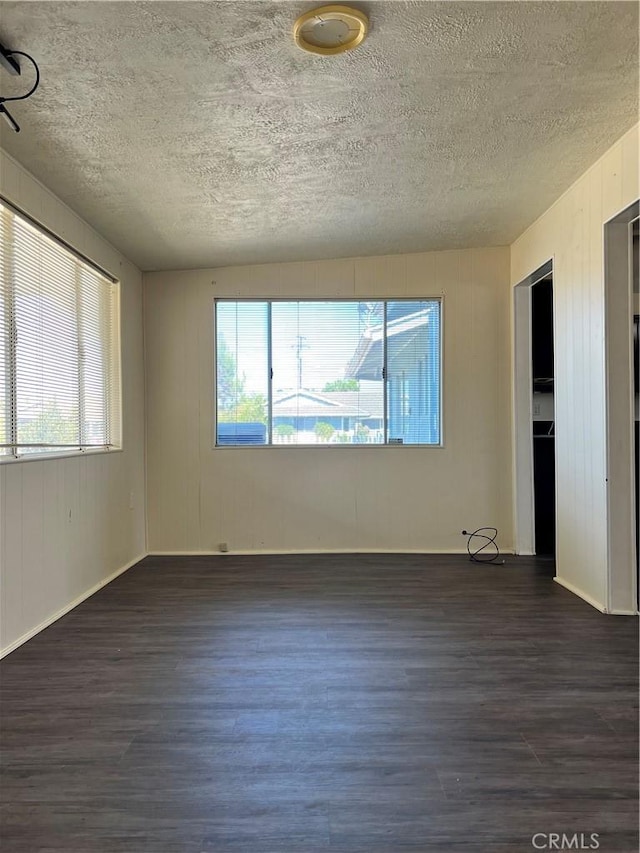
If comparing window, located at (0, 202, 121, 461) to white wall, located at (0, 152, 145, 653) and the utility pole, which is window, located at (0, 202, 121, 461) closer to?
white wall, located at (0, 152, 145, 653)

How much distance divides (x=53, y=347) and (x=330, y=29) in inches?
96.3

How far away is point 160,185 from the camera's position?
3295mm

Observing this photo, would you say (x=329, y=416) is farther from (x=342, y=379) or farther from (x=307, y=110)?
(x=307, y=110)

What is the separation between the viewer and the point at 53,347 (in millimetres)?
3369

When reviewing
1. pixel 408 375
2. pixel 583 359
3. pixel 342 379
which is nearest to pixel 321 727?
pixel 583 359

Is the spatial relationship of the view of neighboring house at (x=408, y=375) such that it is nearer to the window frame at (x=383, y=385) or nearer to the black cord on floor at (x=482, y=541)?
the window frame at (x=383, y=385)

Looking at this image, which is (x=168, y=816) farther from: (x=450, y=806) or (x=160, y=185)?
(x=160, y=185)

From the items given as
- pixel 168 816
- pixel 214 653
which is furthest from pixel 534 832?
pixel 214 653

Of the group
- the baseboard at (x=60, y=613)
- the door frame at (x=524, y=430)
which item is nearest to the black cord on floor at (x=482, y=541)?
the door frame at (x=524, y=430)

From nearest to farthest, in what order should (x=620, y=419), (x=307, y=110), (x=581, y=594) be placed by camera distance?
(x=307, y=110) < (x=620, y=419) < (x=581, y=594)

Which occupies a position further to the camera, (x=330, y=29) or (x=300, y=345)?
(x=300, y=345)

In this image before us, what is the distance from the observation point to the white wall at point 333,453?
16.3ft

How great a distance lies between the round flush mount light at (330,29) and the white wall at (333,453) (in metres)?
2.89

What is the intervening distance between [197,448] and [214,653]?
8.46 feet
